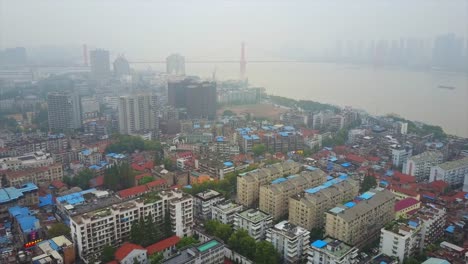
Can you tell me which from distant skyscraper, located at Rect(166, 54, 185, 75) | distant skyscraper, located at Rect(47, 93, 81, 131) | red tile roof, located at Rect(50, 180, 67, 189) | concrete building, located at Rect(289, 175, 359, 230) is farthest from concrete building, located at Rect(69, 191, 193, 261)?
distant skyscraper, located at Rect(166, 54, 185, 75)

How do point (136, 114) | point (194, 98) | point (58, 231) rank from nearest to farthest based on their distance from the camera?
1. point (58, 231)
2. point (136, 114)
3. point (194, 98)

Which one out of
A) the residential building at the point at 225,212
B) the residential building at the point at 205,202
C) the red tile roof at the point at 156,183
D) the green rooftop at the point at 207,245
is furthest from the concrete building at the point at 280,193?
the red tile roof at the point at 156,183

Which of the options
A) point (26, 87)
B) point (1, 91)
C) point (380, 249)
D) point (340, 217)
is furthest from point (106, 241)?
point (26, 87)

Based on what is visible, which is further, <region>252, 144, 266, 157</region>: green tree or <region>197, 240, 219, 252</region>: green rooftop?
<region>252, 144, 266, 157</region>: green tree

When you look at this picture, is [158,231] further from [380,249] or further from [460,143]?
[460,143]

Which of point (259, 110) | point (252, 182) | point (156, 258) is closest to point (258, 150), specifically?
point (252, 182)

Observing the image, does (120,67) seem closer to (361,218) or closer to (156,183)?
(156,183)

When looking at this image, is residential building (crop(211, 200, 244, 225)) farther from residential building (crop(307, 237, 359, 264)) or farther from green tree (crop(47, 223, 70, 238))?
green tree (crop(47, 223, 70, 238))
